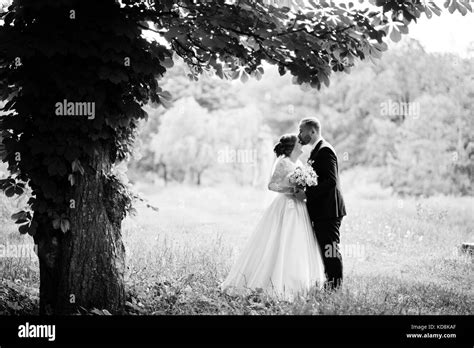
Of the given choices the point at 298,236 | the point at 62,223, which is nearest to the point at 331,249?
the point at 298,236

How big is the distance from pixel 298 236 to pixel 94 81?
2.95m

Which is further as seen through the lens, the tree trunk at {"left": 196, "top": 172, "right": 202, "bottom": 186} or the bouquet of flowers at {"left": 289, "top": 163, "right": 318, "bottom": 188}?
the tree trunk at {"left": 196, "top": 172, "right": 202, "bottom": 186}

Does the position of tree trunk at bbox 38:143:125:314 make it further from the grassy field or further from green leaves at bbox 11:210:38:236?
the grassy field

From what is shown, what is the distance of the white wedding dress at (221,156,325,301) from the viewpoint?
20.7 ft

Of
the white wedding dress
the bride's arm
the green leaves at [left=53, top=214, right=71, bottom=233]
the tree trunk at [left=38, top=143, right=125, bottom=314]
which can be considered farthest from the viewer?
the bride's arm

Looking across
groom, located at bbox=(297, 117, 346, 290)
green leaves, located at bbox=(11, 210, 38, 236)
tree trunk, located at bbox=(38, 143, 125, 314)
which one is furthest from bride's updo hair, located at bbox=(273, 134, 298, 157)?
green leaves, located at bbox=(11, 210, 38, 236)

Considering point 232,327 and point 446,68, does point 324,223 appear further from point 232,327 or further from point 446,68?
point 446,68

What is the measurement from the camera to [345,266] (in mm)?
9719

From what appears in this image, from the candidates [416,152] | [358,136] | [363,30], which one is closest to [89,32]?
[363,30]

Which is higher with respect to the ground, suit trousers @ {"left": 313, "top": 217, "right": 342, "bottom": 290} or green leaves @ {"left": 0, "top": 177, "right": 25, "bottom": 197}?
green leaves @ {"left": 0, "top": 177, "right": 25, "bottom": 197}

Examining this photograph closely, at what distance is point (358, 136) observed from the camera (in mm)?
23453

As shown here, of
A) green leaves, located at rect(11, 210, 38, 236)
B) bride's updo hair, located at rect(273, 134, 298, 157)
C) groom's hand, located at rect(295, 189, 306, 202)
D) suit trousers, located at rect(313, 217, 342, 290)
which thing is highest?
bride's updo hair, located at rect(273, 134, 298, 157)

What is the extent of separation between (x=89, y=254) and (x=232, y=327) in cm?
154

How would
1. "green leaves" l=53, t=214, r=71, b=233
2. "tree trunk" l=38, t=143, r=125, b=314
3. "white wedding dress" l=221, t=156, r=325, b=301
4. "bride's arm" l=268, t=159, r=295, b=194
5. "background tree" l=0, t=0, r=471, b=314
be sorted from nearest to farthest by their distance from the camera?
"background tree" l=0, t=0, r=471, b=314 < "green leaves" l=53, t=214, r=71, b=233 < "tree trunk" l=38, t=143, r=125, b=314 < "white wedding dress" l=221, t=156, r=325, b=301 < "bride's arm" l=268, t=159, r=295, b=194
